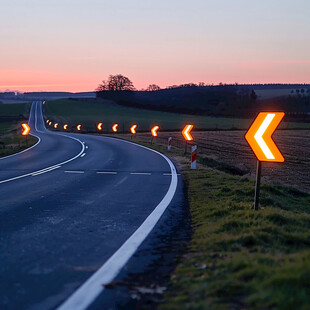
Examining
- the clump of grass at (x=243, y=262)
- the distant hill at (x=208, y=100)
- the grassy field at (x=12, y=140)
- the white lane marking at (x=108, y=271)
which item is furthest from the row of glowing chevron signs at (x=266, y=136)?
the distant hill at (x=208, y=100)

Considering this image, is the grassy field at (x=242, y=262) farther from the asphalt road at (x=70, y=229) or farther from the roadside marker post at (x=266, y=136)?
the roadside marker post at (x=266, y=136)

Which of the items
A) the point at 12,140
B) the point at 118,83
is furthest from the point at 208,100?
the point at 12,140

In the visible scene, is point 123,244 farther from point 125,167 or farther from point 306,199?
point 125,167

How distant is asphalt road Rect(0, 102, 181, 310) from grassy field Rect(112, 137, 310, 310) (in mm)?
Result: 878

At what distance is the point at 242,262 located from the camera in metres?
5.07

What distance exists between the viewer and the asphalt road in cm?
487

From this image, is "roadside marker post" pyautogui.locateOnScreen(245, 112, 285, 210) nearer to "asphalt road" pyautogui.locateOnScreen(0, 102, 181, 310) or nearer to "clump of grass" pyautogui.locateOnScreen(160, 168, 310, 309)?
"clump of grass" pyautogui.locateOnScreen(160, 168, 310, 309)

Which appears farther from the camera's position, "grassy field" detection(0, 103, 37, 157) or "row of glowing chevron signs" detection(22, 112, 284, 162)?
"grassy field" detection(0, 103, 37, 157)

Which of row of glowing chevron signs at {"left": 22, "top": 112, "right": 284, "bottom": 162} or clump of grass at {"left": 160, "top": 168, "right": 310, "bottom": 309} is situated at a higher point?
row of glowing chevron signs at {"left": 22, "top": 112, "right": 284, "bottom": 162}

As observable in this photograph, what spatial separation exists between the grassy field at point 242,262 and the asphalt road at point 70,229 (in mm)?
878

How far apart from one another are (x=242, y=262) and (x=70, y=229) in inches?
136

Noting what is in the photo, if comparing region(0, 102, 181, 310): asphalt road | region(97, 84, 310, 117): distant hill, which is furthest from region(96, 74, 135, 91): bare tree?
region(0, 102, 181, 310): asphalt road

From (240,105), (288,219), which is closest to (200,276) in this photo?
(288,219)

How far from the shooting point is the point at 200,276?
4914 millimetres
